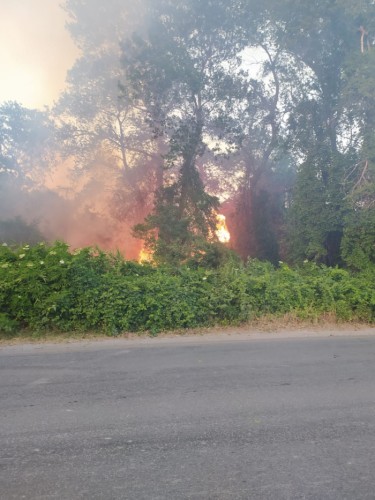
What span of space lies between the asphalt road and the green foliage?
1.64 metres

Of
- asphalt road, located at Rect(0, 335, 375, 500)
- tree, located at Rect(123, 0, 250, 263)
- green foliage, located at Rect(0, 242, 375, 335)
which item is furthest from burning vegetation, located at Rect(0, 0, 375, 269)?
asphalt road, located at Rect(0, 335, 375, 500)

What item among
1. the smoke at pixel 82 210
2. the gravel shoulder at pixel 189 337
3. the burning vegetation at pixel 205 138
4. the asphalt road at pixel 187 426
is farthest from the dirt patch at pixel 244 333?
the smoke at pixel 82 210

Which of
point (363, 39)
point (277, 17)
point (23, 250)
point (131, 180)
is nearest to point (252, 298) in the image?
point (23, 250)

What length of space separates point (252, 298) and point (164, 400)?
198 inches

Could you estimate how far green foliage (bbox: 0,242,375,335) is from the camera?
326 inches

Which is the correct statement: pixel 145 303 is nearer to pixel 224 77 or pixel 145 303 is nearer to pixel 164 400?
pixel 164 400

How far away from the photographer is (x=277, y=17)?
23203mm

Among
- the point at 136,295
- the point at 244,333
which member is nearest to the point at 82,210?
the point at 136,295

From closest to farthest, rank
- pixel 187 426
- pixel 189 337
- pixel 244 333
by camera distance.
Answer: pixel 187 426 < pixel 189 337 < pixel 244 333

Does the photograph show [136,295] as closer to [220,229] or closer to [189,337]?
[189,337]

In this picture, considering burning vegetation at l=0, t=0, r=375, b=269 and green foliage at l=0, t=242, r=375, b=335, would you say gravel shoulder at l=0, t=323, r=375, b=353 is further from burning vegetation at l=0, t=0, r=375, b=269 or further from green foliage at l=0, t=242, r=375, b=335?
burning vegetation at l=0, t=0, r=375, b=269

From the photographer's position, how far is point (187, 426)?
13.3 feet

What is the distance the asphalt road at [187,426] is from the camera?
3104 millimetres

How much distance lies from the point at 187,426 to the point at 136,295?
4744mm
